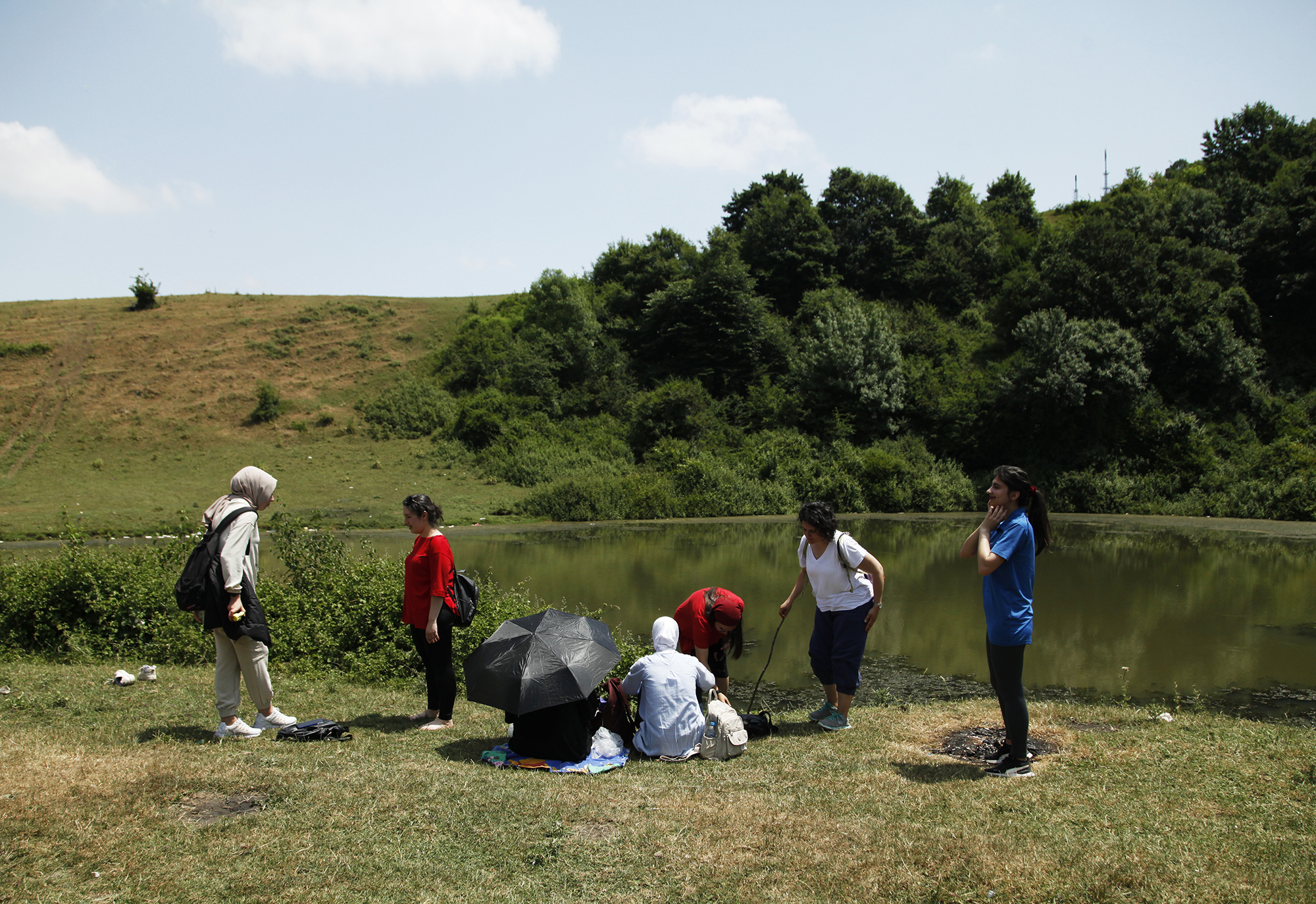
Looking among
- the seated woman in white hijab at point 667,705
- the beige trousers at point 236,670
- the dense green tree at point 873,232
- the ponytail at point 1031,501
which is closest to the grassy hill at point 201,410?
the beige trousers at point 236,670

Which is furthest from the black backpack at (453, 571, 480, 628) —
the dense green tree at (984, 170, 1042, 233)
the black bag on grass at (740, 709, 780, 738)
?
the dense green tree at (984, 170, 1042, 233)

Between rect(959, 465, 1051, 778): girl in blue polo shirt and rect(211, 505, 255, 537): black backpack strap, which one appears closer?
rect(959, 465, 1051, 778): girl in blue polo shirt

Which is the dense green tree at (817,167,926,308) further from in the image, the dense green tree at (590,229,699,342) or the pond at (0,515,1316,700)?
the pond at (0,515,1316,700)

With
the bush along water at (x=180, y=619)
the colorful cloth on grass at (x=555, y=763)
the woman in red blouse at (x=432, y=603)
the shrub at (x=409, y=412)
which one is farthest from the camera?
the shrub at (x=409, y=412)

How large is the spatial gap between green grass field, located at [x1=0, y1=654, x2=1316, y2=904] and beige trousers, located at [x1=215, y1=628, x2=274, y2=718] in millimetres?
334

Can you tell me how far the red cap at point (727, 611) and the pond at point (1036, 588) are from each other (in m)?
3.16

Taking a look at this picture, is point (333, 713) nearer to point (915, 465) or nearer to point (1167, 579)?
point (1167, 579)

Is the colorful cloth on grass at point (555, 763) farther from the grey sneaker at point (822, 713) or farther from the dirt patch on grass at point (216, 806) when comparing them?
the grey sneaker at point (822, 713)

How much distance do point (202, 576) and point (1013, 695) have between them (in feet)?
17.4

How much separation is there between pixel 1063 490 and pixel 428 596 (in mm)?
26569

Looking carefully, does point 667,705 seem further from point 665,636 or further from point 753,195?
point 753,195

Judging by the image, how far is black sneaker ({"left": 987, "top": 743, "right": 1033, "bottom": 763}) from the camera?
18.1 feet

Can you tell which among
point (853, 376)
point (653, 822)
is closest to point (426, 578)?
point (653, 822)

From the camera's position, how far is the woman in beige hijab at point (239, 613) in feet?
19.2
